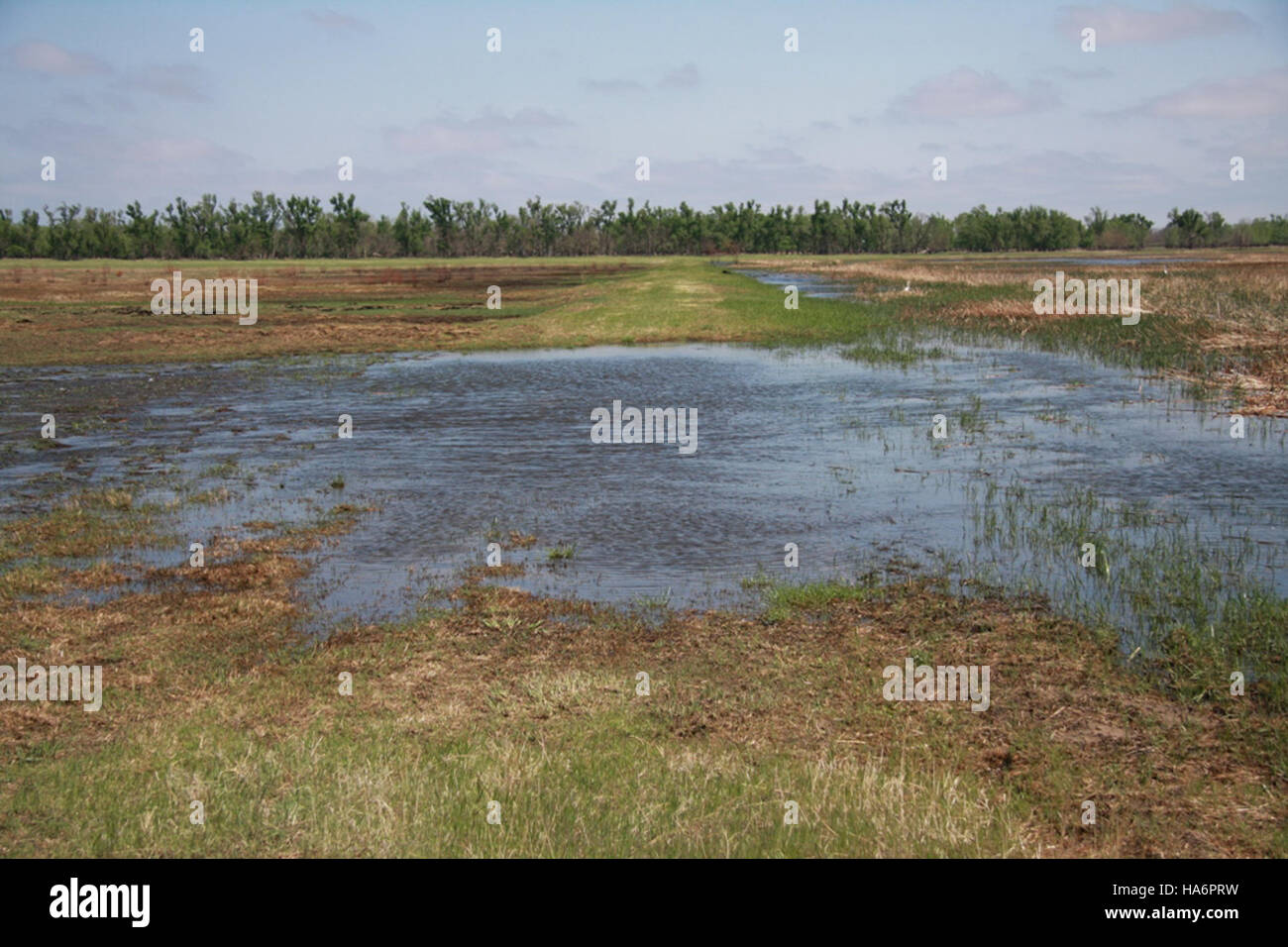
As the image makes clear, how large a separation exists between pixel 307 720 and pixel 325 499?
8999 millimetres

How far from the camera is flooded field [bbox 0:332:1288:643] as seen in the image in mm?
12977

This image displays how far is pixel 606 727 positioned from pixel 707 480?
9.96m

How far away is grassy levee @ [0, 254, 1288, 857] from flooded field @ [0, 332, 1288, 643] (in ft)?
1.90

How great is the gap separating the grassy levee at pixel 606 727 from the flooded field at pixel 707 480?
0.58m

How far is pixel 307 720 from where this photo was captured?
883 centimetres

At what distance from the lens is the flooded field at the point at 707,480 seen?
13.0 meters

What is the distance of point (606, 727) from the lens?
866 cm

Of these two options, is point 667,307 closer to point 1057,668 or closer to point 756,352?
point 756,352
